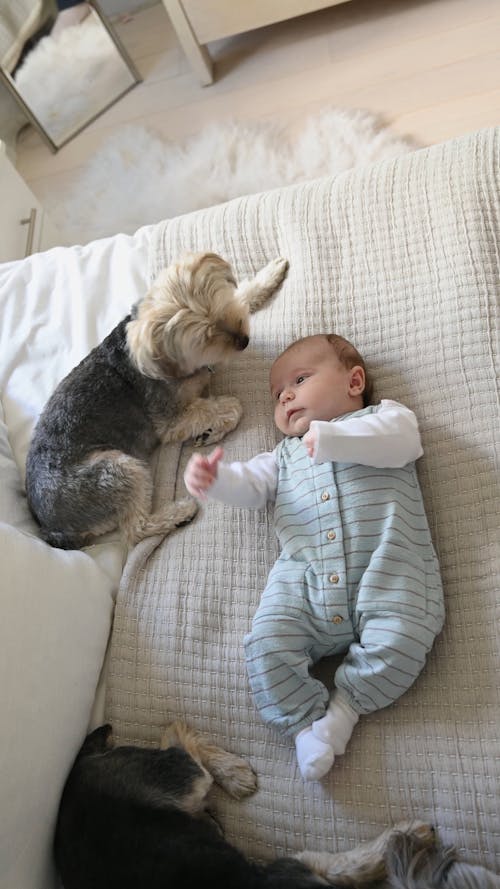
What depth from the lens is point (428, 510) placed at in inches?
50.7

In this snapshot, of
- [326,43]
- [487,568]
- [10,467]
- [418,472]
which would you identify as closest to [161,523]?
[10,467]

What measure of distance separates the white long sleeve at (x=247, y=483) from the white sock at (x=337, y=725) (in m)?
0.45

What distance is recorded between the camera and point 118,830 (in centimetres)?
106

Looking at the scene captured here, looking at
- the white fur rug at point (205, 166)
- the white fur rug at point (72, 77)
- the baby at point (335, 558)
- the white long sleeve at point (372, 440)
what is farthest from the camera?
the white fur rug at point (72, 77)

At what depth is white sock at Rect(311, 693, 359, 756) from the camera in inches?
42.6

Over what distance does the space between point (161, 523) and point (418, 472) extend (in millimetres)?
A: 615

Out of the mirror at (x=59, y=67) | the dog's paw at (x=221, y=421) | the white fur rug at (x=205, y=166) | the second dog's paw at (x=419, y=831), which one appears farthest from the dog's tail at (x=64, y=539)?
the mirror at (x=59, y=67)

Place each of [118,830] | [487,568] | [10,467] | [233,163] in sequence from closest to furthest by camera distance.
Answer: [118,830]
[487,568]
[10,467]
[233,163]

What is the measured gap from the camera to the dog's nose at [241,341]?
1.51 meters

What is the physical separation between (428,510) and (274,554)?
35 centimetres

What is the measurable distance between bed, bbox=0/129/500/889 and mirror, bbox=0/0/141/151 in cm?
170

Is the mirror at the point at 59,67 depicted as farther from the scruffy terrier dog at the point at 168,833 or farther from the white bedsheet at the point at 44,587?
the scruffy terrier dog at the point at 168,833

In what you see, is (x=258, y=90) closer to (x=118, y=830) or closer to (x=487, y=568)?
(x=487, y=568)

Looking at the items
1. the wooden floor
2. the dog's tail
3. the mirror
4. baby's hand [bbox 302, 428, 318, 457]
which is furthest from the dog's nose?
the mirror
